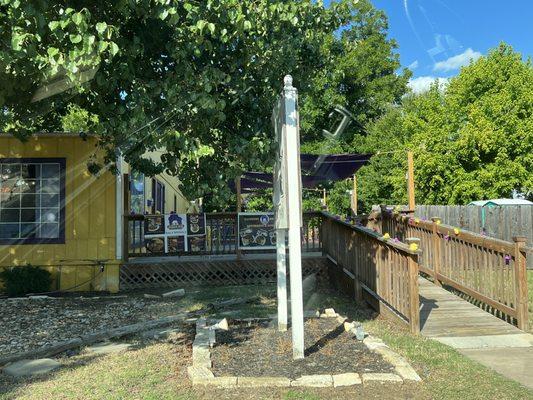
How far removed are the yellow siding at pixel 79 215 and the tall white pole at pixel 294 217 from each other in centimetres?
631

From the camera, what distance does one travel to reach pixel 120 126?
5.28 metres

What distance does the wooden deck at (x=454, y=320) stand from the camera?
21.7ft

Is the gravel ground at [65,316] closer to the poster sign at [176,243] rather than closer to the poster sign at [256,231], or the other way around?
the poster sign at [176,243]

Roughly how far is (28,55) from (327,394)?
3797mm

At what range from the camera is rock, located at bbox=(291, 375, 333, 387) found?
4487 mm

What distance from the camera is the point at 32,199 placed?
10.5 m

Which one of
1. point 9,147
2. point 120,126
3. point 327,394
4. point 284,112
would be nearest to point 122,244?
point 9,147

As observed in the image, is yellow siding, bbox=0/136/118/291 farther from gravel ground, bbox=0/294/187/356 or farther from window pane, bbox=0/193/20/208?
gravel ground, bbox=0/294/187/356

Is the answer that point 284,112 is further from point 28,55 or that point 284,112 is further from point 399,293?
point 399,293

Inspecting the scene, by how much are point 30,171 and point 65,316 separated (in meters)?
3.82

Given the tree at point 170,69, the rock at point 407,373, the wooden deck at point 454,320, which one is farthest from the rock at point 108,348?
the wooden deck at point 454,320

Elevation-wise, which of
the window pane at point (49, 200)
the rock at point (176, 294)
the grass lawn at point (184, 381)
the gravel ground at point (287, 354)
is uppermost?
the window pane at point (49, 200)

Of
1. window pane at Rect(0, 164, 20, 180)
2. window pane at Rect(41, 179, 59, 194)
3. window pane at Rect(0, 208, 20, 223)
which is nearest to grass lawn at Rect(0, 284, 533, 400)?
window pane at Rect(41, 179, 59, 194)

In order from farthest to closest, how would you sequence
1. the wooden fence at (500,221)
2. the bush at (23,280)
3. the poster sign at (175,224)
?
the wooden fence at (500,221) < the poster sign at (175,224) < the bush at (23,280)
